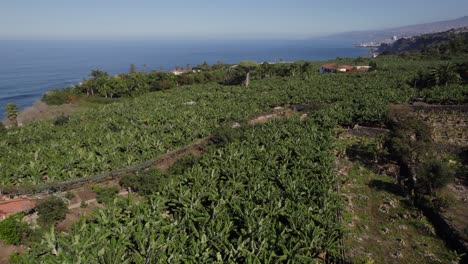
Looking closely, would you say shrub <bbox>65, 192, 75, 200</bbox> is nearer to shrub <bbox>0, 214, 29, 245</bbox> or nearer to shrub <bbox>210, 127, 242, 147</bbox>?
shrub <bbox>0, 214, 29, 245</bbox>

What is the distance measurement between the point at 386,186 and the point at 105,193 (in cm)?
1842

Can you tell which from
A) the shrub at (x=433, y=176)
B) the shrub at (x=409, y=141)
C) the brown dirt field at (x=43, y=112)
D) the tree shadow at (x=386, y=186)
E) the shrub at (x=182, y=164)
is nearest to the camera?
the shrub at (x=433, y=176)

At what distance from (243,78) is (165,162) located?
48258 mm

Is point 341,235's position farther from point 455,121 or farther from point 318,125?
point 455,121

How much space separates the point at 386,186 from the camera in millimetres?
19516

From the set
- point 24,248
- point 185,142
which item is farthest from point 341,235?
point 185,142

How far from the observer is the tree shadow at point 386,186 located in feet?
61.7

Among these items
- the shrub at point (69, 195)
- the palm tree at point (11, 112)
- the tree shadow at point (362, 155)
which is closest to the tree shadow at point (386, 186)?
the tree shadow at point (362, 155)

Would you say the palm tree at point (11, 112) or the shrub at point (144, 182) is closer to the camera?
the shrub at point (144, 182)

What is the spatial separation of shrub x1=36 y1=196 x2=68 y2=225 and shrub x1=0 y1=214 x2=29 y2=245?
0.85 m

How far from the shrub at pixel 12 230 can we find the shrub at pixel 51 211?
2.80 ft

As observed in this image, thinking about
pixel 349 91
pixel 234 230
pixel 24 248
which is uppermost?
pixel 349 91

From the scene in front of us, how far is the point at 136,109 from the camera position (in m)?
45.2

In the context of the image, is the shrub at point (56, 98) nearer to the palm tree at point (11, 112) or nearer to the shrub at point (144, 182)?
the palm tree at point (11, 112)
